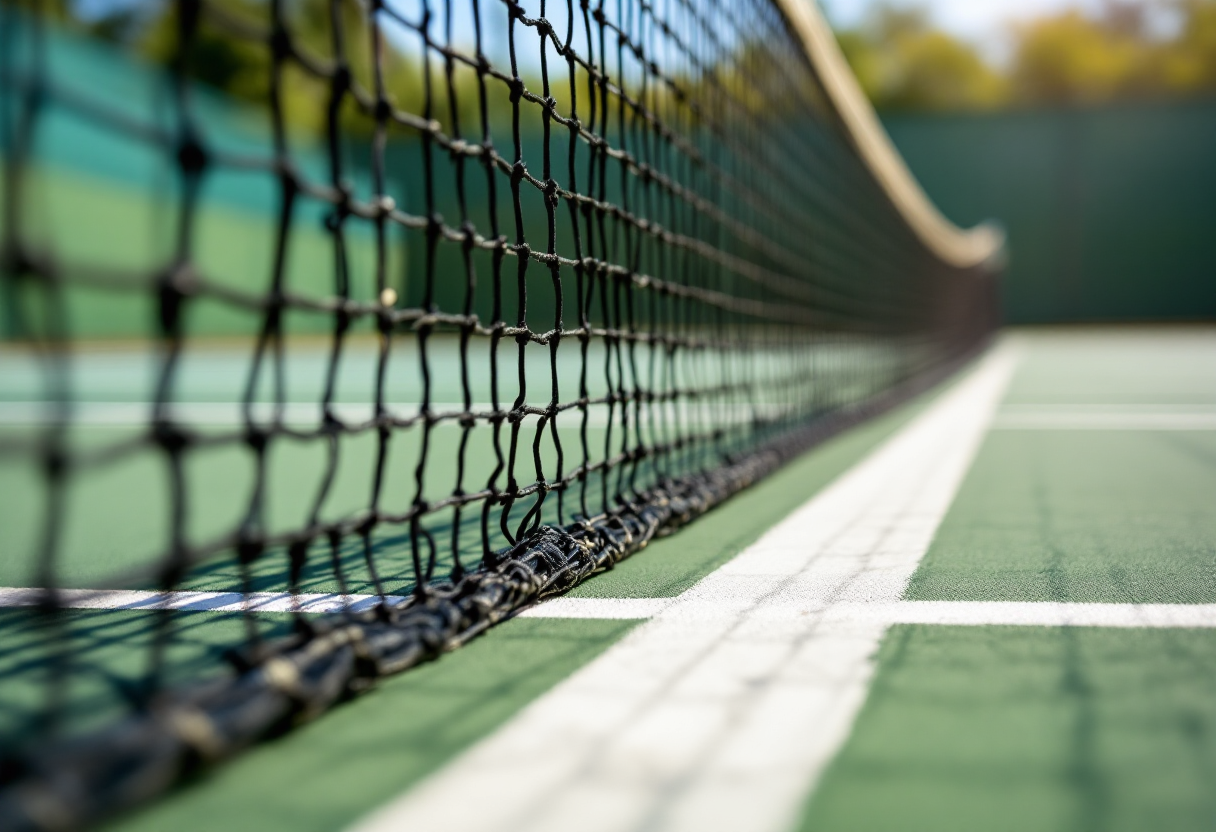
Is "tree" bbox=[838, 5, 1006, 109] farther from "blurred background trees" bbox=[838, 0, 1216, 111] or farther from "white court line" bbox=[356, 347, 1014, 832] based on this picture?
"white court line" bbox=[356, 347, 1014, 832]

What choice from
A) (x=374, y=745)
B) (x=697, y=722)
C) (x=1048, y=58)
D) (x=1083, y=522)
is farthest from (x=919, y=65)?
(x=374, y=745)

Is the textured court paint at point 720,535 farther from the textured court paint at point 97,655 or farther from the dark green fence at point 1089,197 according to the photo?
the dark green fence at point 1089,197

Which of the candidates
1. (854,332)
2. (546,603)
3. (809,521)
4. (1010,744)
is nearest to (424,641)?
(546,603)

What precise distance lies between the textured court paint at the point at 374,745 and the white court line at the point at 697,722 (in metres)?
0.03

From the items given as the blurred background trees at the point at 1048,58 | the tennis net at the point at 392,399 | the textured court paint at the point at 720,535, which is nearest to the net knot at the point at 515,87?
the tennis net at the point at 392,399

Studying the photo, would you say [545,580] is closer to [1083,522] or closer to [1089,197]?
[1083,522]

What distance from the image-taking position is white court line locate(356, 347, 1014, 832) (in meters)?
0.90

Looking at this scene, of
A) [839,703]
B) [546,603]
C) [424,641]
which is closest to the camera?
[839,703]

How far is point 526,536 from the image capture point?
171 cm

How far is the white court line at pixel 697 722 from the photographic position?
35.2 inches

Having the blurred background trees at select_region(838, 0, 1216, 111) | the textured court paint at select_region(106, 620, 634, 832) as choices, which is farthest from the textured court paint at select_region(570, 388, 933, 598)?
the blurred background trees at select_region(838, 0, 1216, 111)

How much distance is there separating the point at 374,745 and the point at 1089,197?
61.7 ft

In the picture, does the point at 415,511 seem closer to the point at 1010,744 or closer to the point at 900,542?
the point at 1010,744

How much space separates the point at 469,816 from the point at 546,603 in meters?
0.65
